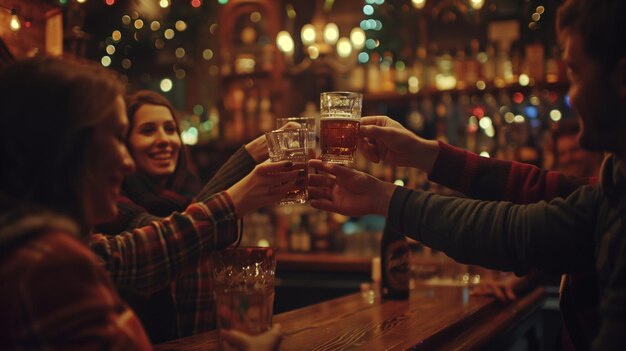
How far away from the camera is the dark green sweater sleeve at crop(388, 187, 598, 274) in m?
1.33

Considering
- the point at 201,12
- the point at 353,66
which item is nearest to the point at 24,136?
the point at 353,66

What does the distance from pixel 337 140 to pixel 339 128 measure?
0.11 ft

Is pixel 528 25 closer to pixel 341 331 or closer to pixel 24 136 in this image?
pixel 341 331

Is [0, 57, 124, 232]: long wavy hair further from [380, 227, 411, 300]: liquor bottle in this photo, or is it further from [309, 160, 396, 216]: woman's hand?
[380, 227, 411, 300]: liquor bottle

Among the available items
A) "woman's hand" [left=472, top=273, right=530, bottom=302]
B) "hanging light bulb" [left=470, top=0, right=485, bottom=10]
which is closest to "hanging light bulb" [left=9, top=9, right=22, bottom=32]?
"woman's hand" [left=472, top=273, right=530, bottom=302]

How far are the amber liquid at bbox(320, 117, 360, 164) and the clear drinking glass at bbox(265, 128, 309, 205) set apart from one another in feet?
0.19

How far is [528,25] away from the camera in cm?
482

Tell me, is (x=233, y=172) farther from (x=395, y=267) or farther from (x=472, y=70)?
(x=472, y=70)

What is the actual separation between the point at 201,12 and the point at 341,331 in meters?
4.66

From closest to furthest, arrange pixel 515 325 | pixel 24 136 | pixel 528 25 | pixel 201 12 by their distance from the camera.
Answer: pixel 24 136 → pixel 515 325 → pixel 528 25 → pixel 201 12

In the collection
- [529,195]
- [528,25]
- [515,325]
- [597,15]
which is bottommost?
[515,325]

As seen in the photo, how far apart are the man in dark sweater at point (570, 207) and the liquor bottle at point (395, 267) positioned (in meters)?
0.62

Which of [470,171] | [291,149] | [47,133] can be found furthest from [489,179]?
[47,133]

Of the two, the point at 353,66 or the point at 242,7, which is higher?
the point at 242,7
